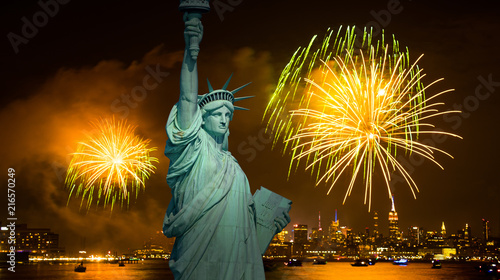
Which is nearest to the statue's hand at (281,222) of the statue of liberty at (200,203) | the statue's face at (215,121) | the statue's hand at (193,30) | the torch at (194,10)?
the statue of liberty at (200,203)

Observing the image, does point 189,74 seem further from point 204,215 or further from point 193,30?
point 204,215

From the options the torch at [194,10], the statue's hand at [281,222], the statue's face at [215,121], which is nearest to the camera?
the torch at [194,10]

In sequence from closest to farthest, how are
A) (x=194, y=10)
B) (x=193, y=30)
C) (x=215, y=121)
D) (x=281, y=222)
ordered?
(x=193, y=30)
(x=194, y=10)
(x=215, y=121)
(x=281, y=222)

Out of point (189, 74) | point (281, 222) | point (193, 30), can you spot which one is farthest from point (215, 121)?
point (281, 222)

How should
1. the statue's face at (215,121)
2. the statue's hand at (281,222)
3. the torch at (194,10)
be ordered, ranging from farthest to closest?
the statue's hand at (281,222), the statue's face at (215,121), the torch at (194,10)

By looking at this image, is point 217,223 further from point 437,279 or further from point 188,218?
point 437,279

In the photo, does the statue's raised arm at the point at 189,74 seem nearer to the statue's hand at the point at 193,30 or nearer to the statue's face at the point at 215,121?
the statue's hand at the point at 193,30

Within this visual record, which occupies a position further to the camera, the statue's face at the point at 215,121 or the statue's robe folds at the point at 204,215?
the statue's face at the point at 215,121

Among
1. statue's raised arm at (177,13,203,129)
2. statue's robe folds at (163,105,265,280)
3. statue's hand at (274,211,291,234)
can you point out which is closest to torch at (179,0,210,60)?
statue's raised arm at (177,13,203,129)
